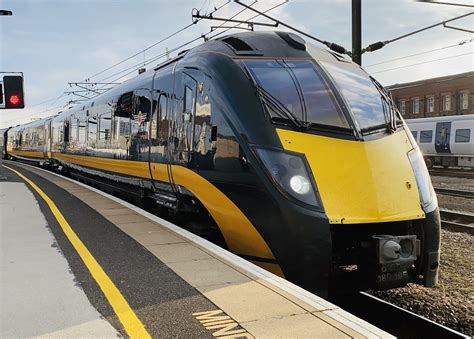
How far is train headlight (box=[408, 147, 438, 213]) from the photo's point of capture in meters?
5.17

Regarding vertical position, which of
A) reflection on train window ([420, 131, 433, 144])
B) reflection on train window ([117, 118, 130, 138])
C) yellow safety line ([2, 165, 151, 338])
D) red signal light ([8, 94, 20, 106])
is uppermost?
red signal light ([8, 94, 20, 106])

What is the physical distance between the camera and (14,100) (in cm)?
1662

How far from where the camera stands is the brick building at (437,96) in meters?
48.0

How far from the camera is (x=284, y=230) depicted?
4766mm

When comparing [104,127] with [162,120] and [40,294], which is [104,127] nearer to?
[162,120]

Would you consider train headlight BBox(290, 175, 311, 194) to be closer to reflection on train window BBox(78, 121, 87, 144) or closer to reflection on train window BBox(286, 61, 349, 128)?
reflection on train window BBox(286, 61, 349, 128)

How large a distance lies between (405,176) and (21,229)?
5807 mm

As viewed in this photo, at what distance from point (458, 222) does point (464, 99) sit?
4211cm

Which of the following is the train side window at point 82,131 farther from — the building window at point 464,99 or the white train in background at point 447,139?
the building window at point 464,99

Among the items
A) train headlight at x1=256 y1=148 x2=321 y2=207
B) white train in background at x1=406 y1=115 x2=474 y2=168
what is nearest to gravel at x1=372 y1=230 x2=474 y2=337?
train headlight at x1=256 y1=148 x2=321 y2=207

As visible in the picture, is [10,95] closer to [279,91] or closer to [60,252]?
[60,252]

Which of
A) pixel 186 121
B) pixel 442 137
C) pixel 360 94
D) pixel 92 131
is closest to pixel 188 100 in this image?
pixel 186 121

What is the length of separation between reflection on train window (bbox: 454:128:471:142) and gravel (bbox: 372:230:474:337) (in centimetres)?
2516

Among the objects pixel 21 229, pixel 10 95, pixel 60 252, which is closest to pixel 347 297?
pixel 60 252
